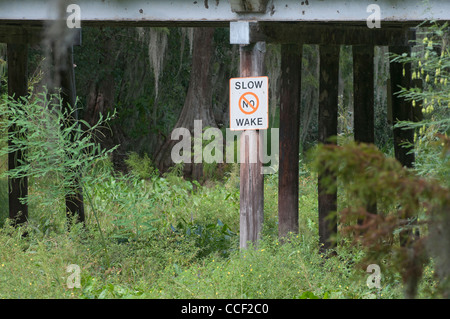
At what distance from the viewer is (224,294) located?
236 inches

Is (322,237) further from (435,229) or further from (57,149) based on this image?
(435,229)

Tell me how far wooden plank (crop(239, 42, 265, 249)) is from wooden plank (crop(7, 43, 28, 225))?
12.1 ft

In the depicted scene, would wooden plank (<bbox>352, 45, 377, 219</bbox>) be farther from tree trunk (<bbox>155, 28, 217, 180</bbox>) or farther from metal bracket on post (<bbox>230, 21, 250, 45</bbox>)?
tree trunk (<bbox>155, 28, 217, 180</bbox>)

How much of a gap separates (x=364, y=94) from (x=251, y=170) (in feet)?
7.34

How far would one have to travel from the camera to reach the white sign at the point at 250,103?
7098 millimetres

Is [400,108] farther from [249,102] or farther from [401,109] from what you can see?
[249,102]

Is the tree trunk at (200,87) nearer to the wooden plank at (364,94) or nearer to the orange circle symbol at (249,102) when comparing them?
the wooden plank at (364,94)

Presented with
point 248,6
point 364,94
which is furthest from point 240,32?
point 364,94

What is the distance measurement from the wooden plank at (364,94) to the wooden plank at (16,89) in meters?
4.60

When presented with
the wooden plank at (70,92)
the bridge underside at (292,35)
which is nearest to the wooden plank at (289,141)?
the bridge underside at (292,35)

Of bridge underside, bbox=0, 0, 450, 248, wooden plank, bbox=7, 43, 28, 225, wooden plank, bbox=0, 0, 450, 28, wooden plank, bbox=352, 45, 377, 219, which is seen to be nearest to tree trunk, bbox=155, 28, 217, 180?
wooden plank, bbox=7, 43, 28, 225

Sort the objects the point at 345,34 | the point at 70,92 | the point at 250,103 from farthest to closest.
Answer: the point at 70,92, the point at 345,34, the point at 250,103

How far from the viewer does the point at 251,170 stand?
7457mm

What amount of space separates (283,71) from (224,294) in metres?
3.51
